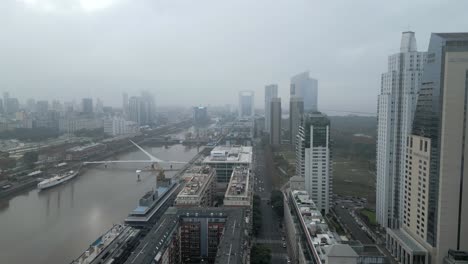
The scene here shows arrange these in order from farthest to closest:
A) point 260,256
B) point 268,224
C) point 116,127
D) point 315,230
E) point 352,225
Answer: point 116,127, point 268,224, point 352,225, point 260,256, point 315,230

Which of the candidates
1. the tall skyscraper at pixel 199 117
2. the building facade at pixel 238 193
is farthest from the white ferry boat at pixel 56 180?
the tall skyscraper at pixel 199 117

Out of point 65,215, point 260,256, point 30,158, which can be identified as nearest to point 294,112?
point 30,158

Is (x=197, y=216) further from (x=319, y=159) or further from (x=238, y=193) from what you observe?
(x=319, y=159)

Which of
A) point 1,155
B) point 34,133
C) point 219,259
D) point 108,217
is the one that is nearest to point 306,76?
point 34,133

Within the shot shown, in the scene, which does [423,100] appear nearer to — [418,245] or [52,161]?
[418,245]

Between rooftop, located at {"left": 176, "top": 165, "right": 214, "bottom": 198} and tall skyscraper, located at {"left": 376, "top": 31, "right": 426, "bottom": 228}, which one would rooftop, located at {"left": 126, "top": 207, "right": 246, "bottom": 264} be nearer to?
rooftop, located at {"left": 176, "top": 165, "right": 214, "bottom": 198}

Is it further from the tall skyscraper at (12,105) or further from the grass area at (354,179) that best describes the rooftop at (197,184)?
the tall skyscraper at (12,105)

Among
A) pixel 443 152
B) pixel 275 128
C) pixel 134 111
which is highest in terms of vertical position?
pixel 134 111

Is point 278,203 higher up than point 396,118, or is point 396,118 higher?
point 396,118
